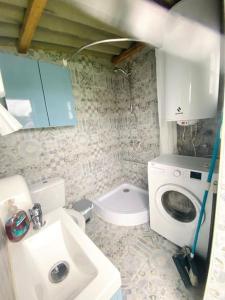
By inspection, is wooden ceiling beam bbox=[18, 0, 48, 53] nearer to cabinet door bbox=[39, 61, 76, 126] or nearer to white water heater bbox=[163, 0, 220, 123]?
cabinet door bbox=[39, 61, 76, 126]

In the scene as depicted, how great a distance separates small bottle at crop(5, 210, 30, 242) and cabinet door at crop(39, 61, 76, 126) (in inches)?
40.3

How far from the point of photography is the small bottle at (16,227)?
0.81m

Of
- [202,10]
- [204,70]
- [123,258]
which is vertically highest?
[202,10]

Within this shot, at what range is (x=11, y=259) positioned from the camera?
28.3 inches

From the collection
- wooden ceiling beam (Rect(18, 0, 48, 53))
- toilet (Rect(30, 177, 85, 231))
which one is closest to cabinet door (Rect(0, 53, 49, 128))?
wooden ceiling beam (Rect(18, 0, 48, 53))

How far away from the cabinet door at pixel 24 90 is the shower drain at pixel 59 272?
125 centimetres

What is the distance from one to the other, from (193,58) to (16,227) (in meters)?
1.81

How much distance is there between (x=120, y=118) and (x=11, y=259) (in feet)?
7.40

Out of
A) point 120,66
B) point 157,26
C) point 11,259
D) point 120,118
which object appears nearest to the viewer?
point 11,259

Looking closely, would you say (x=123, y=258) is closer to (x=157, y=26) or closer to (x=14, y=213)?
(x=14, y=213)

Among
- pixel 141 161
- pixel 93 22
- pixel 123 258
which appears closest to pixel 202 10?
pixel 93 22

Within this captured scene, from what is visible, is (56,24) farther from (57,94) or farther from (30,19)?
(57,94)

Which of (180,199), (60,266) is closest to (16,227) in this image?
(60,266)

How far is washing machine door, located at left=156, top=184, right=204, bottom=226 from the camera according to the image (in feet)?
4.47
